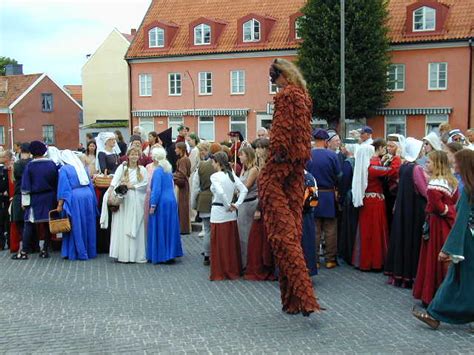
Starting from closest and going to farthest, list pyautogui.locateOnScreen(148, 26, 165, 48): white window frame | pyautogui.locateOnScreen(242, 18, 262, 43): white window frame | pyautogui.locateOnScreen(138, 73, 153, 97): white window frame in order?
pyautogui.locateOnScreen(242, 18, 262, 43): white window frame, pyautogui.locateOnScreen(148, 26, 165, 48): white window frame, pyautogui.locateOnScreen(138, 73, 153, 97): white window frame

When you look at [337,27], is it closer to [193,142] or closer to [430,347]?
[193,142]

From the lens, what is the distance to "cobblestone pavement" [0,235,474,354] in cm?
646

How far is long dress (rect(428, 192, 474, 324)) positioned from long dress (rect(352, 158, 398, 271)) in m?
3.17

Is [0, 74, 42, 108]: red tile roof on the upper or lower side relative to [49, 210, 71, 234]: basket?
upper

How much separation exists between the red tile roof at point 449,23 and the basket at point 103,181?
98.1 feet

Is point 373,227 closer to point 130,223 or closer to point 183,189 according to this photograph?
point 130,223

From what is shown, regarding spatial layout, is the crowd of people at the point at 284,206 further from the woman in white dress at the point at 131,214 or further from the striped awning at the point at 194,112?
the striped awning at the point at 194,112

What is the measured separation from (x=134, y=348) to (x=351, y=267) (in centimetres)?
495

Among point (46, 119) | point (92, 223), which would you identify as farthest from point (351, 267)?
point (46, 119)

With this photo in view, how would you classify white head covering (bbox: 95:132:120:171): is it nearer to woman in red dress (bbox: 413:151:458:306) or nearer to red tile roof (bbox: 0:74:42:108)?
woman in red dress (bbox: 413:151:458:306)

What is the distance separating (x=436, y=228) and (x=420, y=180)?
93 cm

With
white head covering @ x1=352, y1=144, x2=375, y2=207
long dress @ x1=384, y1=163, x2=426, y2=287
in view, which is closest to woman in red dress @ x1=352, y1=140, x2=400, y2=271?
white head covering @ x1=352, y1=144, x2=375, y2=207

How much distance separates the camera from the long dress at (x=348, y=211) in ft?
34.2

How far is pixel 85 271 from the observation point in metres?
10.4
